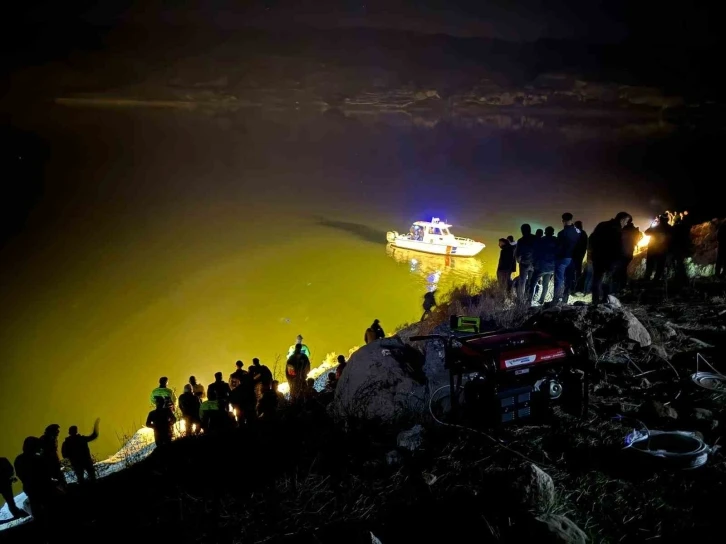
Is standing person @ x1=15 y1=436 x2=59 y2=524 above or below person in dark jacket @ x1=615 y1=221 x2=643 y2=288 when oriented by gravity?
below

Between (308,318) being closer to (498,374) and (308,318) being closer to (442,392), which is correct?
(442,392)

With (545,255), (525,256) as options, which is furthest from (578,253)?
(525,256)

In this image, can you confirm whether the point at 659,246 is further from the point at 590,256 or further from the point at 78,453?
the point at 78,453

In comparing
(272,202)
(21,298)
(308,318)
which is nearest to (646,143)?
(272,202)

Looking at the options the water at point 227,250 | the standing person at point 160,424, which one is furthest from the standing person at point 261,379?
the water at point 227,250

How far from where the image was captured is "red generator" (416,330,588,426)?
217 inches

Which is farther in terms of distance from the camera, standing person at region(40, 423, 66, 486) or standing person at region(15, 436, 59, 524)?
standing person at region(40, 423, 66, 486)

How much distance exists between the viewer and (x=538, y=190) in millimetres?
56188

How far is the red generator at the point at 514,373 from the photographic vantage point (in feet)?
18.1

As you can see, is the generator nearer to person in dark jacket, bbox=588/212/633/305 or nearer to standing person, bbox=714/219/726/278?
person in dark jacket, bbox=588/212/633/305

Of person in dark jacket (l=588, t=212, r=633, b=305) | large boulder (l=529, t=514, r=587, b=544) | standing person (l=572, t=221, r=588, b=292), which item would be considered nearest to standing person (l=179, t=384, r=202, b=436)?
large boulder (l=529, t=514, r=587, b=544)

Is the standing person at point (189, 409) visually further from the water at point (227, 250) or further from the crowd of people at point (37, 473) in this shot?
the water at point (227, 250)

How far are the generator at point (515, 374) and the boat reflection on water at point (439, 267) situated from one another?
27.4 metres

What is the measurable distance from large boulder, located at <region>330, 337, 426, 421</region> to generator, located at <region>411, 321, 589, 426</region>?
146cm
